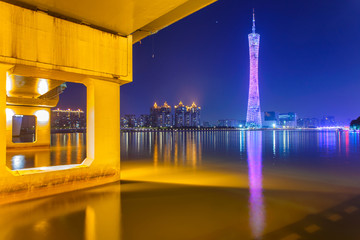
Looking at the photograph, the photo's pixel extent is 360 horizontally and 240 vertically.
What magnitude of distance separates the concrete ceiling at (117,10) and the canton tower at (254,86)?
95.0 m

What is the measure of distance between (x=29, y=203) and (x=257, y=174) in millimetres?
8304

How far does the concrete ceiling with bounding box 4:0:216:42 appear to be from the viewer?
677 cm

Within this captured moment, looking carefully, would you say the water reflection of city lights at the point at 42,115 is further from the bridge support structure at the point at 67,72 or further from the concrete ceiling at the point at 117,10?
the concrete ceiling at the point at 117,10

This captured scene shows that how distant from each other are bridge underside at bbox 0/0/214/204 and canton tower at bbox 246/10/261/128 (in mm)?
94052

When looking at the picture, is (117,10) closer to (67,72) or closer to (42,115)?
(67,72)

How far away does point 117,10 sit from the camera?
7270 mm

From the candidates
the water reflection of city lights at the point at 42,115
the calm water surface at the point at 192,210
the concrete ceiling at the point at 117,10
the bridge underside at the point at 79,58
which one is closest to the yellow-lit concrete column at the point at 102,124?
the bridge underside at the point at 79,58

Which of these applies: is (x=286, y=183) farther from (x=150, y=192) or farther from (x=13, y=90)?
(x=13, y=90)

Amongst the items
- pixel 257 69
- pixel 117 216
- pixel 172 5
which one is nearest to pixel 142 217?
pixel 117 216

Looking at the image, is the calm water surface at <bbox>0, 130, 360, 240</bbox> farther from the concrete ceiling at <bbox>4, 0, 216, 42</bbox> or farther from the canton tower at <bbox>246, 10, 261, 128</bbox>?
the canton tower at <bbox>246, 10, 261, 128</bbox>

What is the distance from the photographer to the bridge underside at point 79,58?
664 cm

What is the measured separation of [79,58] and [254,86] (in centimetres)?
9649

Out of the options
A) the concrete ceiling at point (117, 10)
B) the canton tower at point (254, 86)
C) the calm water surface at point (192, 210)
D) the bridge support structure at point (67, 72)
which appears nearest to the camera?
the calm water surface at point (192, 210)

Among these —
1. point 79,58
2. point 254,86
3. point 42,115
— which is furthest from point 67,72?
point 254,86
